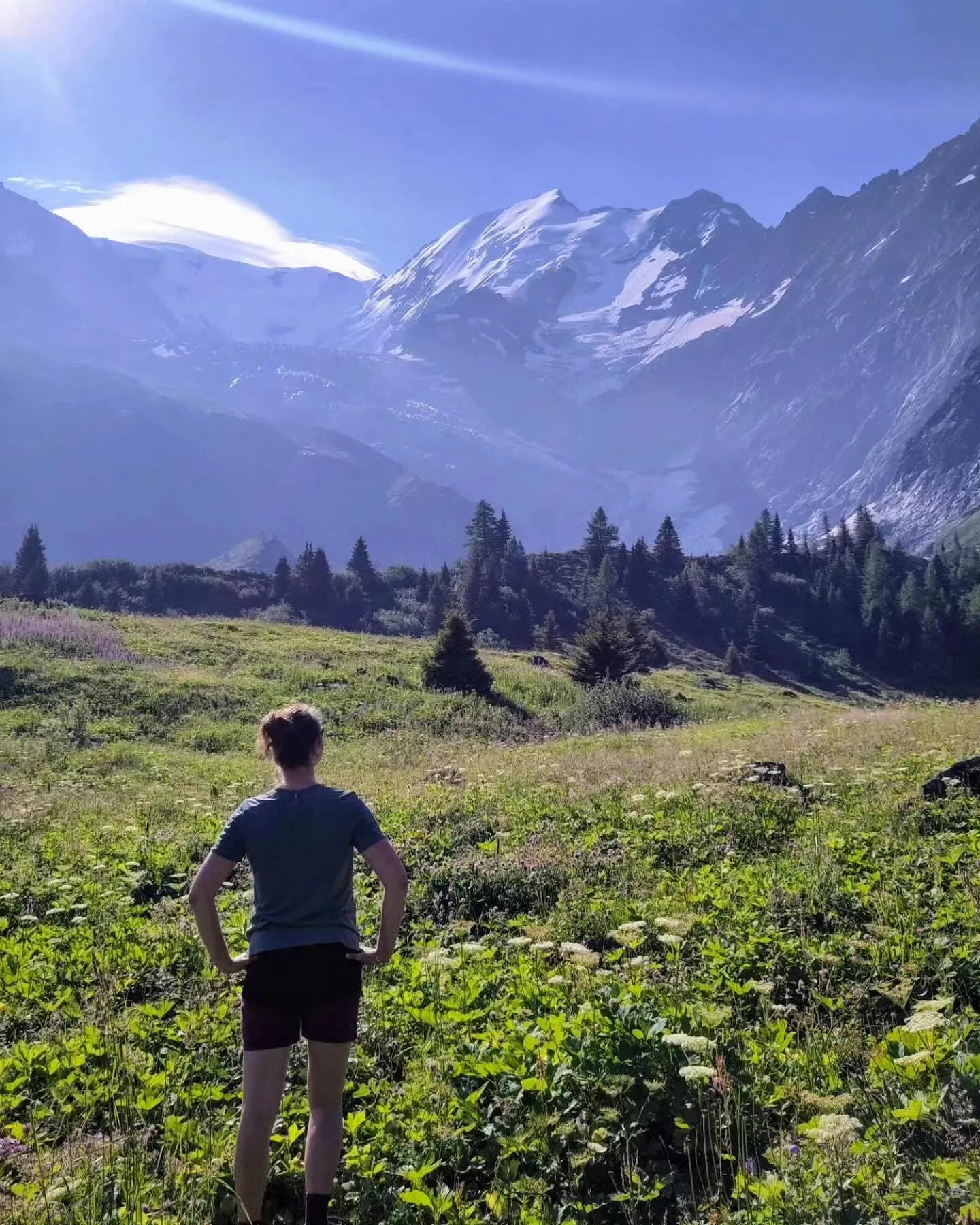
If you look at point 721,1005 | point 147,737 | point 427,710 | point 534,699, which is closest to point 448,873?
point 721,1005

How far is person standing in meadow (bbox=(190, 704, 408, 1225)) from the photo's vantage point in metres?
4.00

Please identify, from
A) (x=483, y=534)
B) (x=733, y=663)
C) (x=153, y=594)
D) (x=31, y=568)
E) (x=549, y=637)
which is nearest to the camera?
(x=733, y=663)

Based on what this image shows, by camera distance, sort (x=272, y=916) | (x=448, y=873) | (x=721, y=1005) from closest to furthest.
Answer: (x=272, y=916)
(x=721, y=1005)
(x=448, y=873)

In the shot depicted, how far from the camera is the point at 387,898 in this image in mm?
4145

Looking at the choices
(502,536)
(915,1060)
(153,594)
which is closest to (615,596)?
(502,536)

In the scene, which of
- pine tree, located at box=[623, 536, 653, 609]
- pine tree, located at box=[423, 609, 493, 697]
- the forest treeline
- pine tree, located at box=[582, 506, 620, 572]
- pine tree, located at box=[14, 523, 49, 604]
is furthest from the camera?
pine tree, located at box=[582, 506, 620, 572]

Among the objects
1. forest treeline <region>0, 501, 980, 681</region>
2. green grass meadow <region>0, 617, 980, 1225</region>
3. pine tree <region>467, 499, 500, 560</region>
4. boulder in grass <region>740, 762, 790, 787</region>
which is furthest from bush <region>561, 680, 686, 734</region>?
pine tree <region>467, 499, 500, 560</region>

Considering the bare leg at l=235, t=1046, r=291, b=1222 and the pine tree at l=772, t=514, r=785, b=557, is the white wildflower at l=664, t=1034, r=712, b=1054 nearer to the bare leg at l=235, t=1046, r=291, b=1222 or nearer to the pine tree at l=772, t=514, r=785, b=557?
the bare leg at l=235, t=1046, r=291, b=1222

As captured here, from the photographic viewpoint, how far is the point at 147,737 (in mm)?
20125

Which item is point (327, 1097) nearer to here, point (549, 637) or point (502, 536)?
point (549, 637)

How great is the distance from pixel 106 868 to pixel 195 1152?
5416 mm

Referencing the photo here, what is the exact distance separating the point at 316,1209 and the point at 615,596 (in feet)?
333

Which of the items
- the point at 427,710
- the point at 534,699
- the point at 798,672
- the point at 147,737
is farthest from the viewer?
the point at 798,672

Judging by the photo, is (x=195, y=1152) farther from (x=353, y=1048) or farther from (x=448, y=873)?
(x=448, y=873)
